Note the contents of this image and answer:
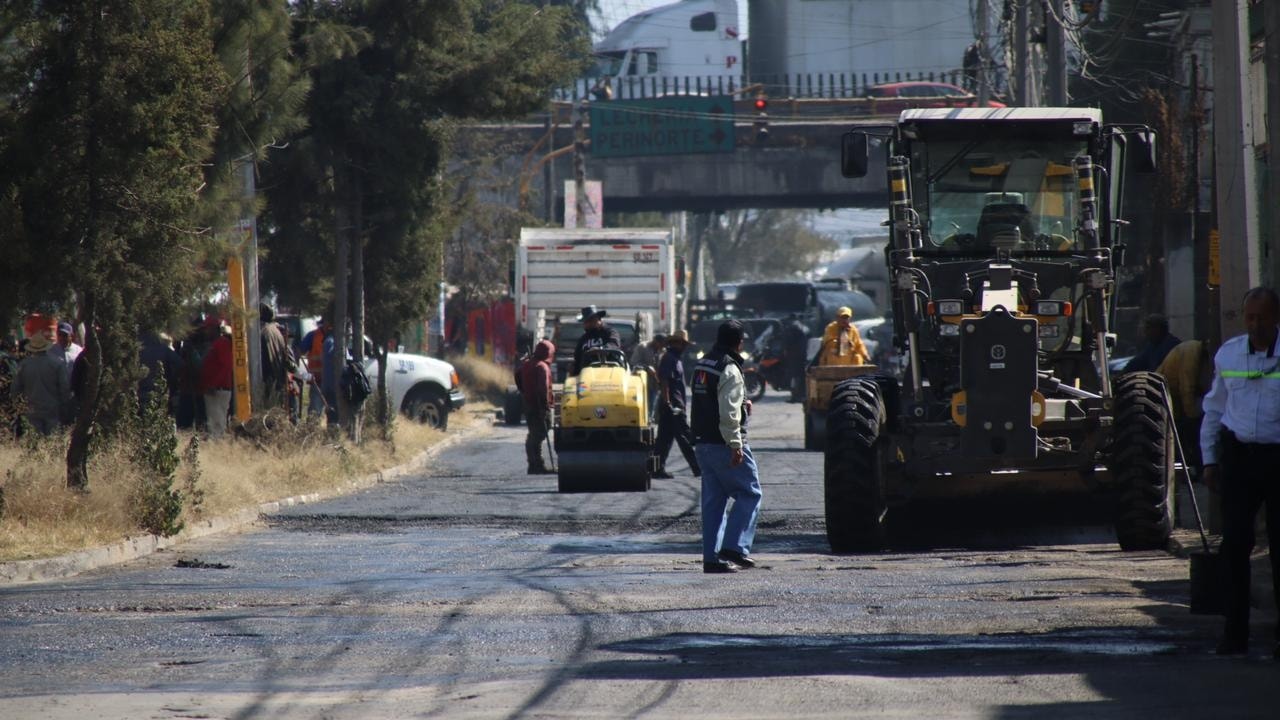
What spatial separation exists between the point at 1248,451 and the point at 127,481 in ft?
29.9

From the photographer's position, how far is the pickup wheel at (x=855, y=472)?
41.8 feet

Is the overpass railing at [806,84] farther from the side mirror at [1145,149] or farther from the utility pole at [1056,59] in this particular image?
the side mirror at [1145,149]

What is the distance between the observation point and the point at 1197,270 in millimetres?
21578

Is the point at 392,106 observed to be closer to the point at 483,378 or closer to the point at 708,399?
the point at 708,399

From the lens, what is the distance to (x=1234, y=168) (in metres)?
12.9

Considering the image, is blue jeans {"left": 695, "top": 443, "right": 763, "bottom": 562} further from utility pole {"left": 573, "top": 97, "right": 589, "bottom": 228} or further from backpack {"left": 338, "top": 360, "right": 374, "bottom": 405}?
utility pole {"left": 573, "top": 97, "right": 589, "bottom": 228}

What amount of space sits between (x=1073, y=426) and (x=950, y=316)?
1.24 metres

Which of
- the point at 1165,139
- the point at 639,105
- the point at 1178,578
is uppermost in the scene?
the point at 639,105

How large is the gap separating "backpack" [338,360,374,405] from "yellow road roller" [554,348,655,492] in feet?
15.4

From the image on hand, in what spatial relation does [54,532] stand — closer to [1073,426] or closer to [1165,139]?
[1073,426]

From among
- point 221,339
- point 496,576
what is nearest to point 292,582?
point 496,576

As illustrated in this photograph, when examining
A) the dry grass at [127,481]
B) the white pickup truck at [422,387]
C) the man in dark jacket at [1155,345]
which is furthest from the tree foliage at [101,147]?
the white pickup truck at [422,387]

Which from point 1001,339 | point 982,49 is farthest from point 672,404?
point 982,49

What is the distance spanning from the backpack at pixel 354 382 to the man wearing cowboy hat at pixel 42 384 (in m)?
4.75
